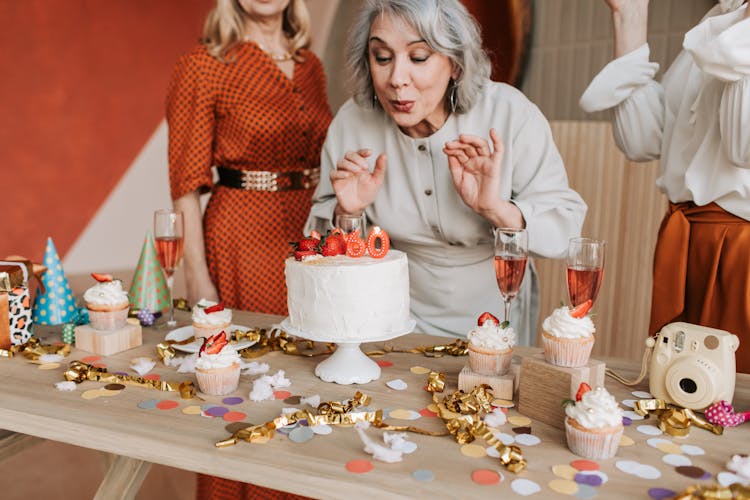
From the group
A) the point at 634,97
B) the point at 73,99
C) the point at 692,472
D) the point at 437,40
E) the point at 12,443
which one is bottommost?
the point at 12,443

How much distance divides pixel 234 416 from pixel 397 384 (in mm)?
316

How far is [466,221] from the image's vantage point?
1828mm

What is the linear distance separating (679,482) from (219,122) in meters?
1.77

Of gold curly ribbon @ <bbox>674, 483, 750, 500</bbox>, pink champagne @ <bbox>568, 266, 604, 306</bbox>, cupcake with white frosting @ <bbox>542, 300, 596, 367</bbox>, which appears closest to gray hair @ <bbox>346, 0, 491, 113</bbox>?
pink champagne @ <bbox>568, 266, 604, 306</bbox>

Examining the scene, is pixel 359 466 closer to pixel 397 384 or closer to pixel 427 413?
pixel 427 413

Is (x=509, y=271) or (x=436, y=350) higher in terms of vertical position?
(x=509, y=271)

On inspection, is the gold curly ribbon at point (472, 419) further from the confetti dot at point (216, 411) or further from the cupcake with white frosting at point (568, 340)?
the confetti dot at point (216, 411)

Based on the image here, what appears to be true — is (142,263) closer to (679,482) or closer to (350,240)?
(350,240)

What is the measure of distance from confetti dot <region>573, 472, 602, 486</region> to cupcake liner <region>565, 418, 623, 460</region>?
0.06 meters

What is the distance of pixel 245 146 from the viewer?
2203 mm

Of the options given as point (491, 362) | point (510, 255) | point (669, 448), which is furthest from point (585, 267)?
point (669, 448)

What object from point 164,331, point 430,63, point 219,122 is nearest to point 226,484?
point 164,331

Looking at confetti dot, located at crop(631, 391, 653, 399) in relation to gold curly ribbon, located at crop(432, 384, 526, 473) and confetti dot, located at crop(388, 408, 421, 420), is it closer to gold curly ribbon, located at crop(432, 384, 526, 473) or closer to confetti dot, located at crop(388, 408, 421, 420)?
gold curly ribbon, located at crop(432, 384, 526, 473)

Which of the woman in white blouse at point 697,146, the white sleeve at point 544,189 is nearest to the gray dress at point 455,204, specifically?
the white sleeve at point 544,189
